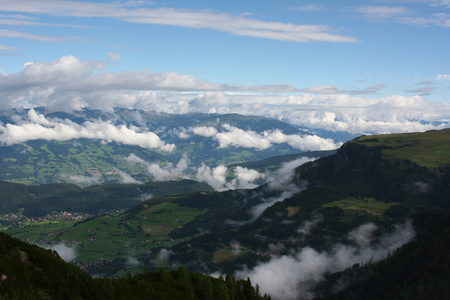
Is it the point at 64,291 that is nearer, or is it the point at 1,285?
the point at 1,285

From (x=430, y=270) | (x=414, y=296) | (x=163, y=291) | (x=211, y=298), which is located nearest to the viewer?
(x=163, y=291)

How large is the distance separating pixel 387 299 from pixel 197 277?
10863cm

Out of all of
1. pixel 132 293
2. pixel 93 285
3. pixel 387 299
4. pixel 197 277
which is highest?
pixel 93 285

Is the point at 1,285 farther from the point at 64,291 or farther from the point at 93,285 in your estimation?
the point at 93,285

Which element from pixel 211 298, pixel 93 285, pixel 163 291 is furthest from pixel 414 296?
pixel 93 285

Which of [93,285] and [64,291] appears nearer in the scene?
[64,291]

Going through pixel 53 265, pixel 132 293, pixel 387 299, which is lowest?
pixel 387 299

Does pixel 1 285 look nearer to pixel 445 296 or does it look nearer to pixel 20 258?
pixel 20 258

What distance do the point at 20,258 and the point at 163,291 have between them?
2084 inches

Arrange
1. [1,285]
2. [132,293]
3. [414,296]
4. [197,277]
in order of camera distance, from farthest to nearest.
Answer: [414,296]
[197,277]
[132,293]
[1,285]

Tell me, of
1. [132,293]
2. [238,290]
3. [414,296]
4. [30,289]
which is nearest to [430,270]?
[414,296]

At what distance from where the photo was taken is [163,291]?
13238 centimetres

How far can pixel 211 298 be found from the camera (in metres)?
142

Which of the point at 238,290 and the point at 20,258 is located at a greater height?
the point at 20,258
